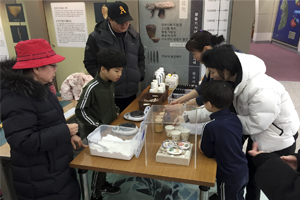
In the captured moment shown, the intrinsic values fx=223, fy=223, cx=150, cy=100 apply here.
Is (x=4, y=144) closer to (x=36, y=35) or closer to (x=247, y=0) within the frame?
(x=36, y=35)

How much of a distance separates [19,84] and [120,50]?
1351 millimetres

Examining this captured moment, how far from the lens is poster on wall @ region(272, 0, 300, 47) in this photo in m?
8.20

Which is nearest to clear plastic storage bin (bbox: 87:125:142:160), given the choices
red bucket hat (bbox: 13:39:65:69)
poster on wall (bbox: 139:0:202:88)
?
red bucket hat (bbox: 13:39:65:69)

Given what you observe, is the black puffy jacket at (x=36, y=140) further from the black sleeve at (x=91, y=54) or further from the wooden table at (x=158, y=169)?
the black sleeve at (x=91, y=54)

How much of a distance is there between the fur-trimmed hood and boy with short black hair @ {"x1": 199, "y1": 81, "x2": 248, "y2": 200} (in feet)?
3.23

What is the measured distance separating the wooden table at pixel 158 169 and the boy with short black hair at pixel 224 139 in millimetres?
81

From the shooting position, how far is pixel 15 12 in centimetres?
321

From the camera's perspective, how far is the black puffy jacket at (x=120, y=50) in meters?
2.30

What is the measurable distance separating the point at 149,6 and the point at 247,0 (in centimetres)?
120

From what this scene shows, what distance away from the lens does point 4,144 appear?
205 cm

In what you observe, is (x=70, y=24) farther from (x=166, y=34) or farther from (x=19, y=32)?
(x=166, y=34)

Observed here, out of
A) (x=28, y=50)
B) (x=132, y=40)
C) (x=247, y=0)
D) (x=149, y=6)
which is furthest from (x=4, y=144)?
(x=247, y=0)

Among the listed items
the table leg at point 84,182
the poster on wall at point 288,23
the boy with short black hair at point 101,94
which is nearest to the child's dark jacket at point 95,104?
the boy with short black hair at point 101,94

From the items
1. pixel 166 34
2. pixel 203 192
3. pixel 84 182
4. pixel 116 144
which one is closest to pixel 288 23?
pixel 166 34
